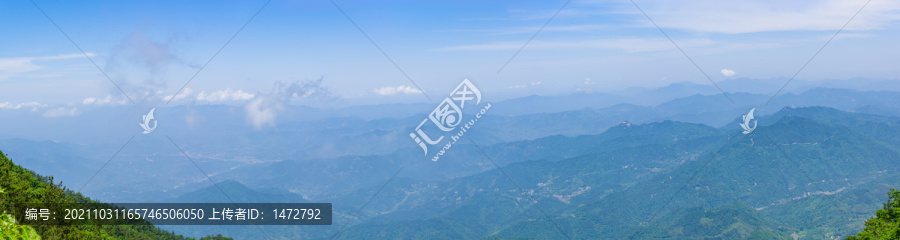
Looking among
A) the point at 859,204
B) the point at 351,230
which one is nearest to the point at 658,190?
the point at 859,204

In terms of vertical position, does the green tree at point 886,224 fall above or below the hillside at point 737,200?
above

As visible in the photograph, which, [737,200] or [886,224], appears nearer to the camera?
[886,224]

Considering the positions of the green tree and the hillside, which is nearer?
the green tree

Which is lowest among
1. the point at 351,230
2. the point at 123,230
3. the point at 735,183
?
the point at 351,230

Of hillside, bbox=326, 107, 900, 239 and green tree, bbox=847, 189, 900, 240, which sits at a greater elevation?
green tree, bbox=847, 189, 900, 240

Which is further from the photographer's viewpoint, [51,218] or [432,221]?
[432,221]

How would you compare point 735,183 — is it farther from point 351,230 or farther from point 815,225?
point 351,230

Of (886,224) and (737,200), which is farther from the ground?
(886,224)

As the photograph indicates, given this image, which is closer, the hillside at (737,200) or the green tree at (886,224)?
the green tree at (886,224)
